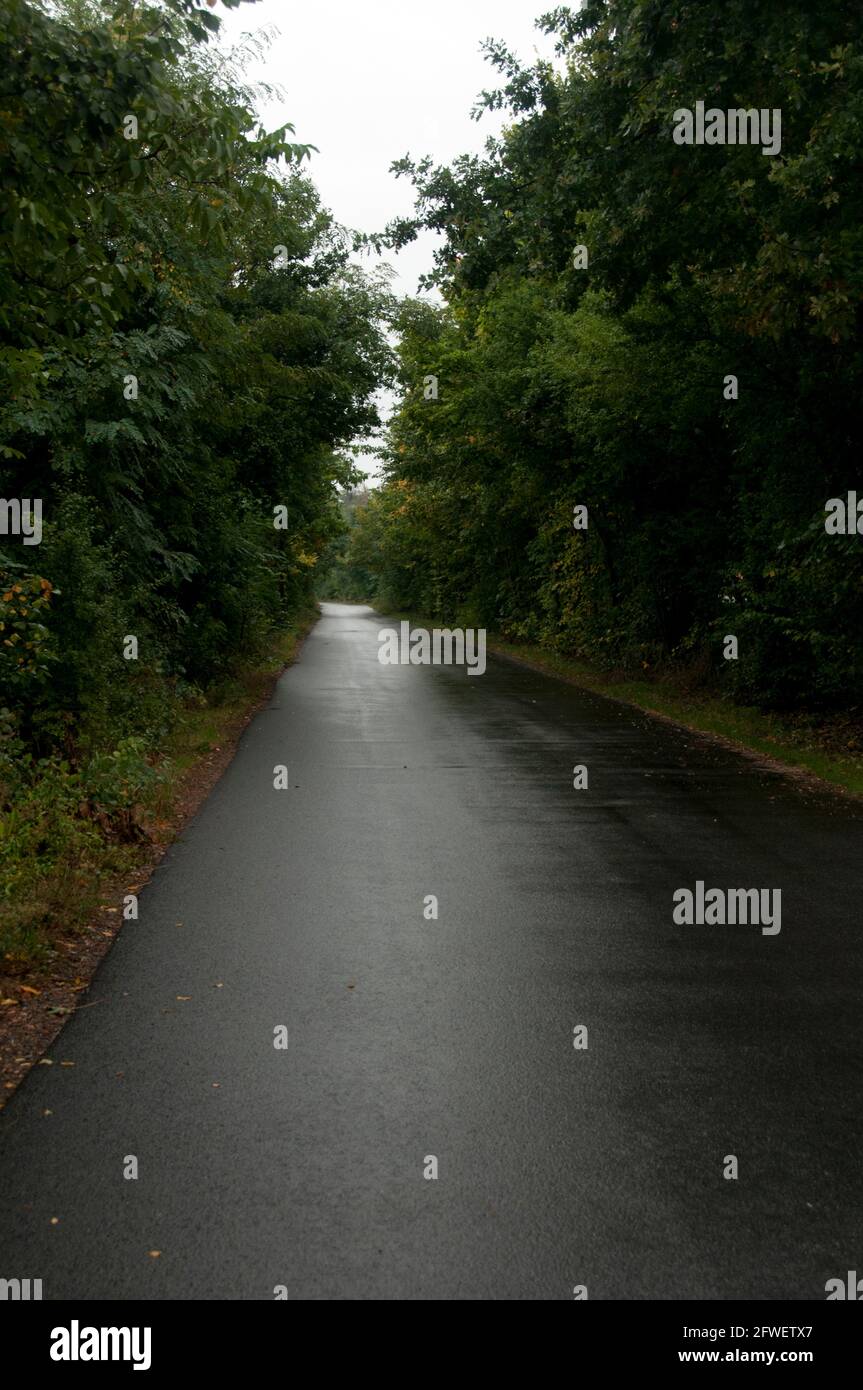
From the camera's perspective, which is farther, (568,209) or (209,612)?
(209,612)

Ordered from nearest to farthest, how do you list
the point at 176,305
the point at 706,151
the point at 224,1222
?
the point at 224,1222, the point at 706,151, the point at 176,305

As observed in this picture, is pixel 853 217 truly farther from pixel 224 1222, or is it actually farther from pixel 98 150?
pixel 224 1222

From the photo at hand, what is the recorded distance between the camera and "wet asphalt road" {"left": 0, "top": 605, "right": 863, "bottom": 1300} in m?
3.57

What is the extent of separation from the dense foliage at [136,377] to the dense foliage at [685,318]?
3267 millimetres

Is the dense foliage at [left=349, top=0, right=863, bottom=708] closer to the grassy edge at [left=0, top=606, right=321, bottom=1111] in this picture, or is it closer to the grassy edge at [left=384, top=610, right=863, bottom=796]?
the grassy edge at [left=384, top=610, right=863, bottom=796]

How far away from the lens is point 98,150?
5.58 metres

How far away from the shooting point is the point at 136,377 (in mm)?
12602

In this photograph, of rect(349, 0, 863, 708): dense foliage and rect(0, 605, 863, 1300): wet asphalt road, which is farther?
rect(349, 0, 863, 708): dense foliage

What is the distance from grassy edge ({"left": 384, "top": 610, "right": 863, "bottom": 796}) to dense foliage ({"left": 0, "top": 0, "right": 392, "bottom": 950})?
273 inches

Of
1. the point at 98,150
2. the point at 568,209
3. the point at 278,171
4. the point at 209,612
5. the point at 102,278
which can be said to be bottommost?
the point at 209,612

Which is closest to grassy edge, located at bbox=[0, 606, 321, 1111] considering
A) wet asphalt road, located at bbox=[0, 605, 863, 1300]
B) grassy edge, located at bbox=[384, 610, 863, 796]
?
wet asphalt road, located at bbox=[0, 605, 863, 1300]

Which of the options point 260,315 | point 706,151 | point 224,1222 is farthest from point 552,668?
point 224,1222

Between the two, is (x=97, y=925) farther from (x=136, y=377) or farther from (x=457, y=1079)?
(x=136, y=377)

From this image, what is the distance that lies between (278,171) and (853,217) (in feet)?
36.4
